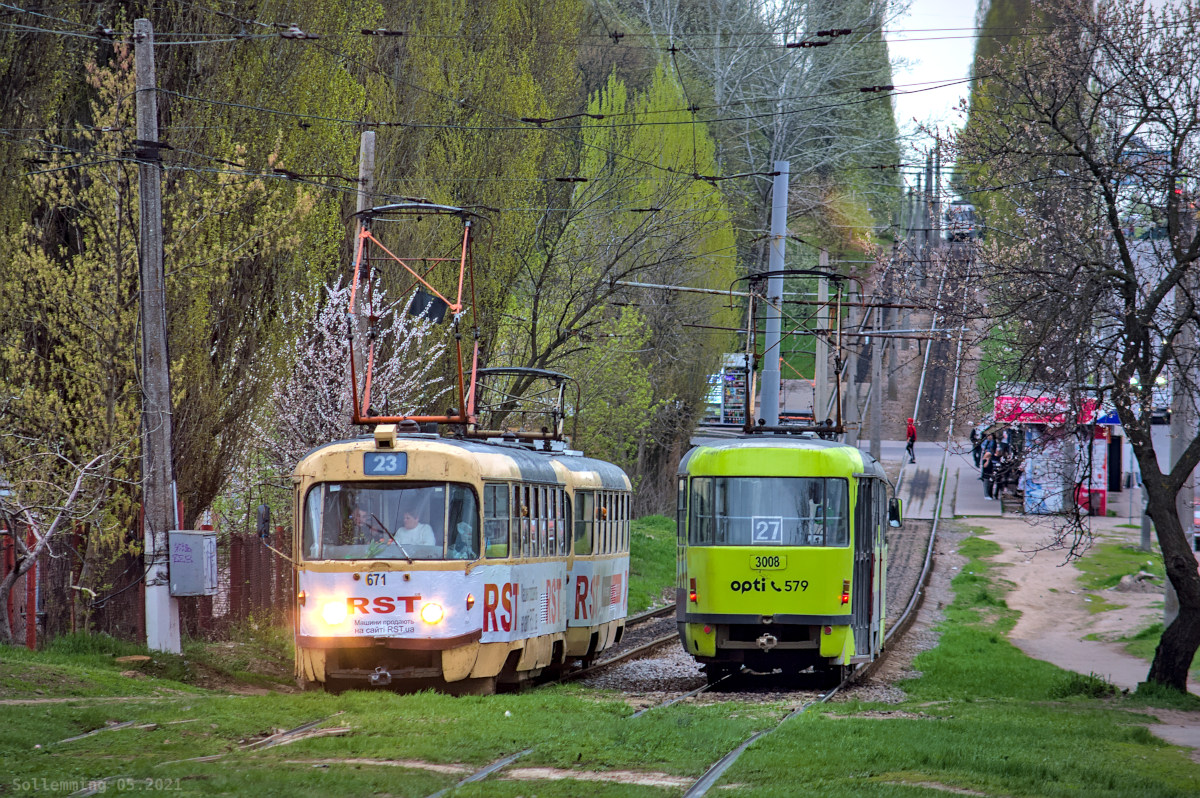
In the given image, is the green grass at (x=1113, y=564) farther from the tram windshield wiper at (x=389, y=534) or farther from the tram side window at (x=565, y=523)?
the tram windshield wiper at (x=389, y=534)

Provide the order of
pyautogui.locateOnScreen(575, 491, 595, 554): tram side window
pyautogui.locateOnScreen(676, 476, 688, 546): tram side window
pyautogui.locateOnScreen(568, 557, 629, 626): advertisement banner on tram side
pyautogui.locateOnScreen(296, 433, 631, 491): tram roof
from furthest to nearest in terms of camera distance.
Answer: pyautogui.locateOnScreen(575, 491, 595, 554): tram side window → pyautogui.locateOnScreen(568, 557, 629, 626): advertisement banner on tram side → pyautogui.locateOnScreen(676, 476, 688, 546): tram side window → pyautogui.locateOnScreen(296, 433, 631, 491): tram roof

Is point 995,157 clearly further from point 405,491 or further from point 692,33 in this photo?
point 692,33

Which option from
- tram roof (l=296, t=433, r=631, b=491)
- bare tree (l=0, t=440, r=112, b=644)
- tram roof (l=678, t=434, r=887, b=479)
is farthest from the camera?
tram roof (l=678, t=434, r=887, b=479)

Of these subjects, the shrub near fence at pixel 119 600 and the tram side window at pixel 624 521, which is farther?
the tram side window at pixel 624 521

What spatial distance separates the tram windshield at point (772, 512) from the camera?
17281mm

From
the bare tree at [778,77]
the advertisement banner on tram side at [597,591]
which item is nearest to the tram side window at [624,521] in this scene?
the advertisement banner on tram side at [597,591]

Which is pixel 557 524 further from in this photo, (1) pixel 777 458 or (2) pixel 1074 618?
(2) pixel 1074 618

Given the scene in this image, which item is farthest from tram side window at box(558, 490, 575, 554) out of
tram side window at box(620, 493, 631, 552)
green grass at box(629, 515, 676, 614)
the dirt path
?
green grass at box(629, 515, 676, 614)

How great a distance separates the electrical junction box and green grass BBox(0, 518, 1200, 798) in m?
1.21

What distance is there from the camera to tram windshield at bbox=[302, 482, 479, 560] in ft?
48.5

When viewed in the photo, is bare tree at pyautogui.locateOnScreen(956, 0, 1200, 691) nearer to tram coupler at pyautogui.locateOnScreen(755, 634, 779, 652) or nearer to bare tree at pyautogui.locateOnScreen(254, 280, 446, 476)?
tram coupler at pyautogui.locateOnScreen(755, 634, 779, 652)

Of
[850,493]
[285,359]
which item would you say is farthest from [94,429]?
[850,493]

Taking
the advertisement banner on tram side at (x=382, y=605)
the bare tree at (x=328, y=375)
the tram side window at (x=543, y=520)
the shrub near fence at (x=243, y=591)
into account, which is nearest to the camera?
the advertisement banner on tram side at (x=382, y=605)

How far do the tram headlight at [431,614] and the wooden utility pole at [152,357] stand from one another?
13.2 ft
